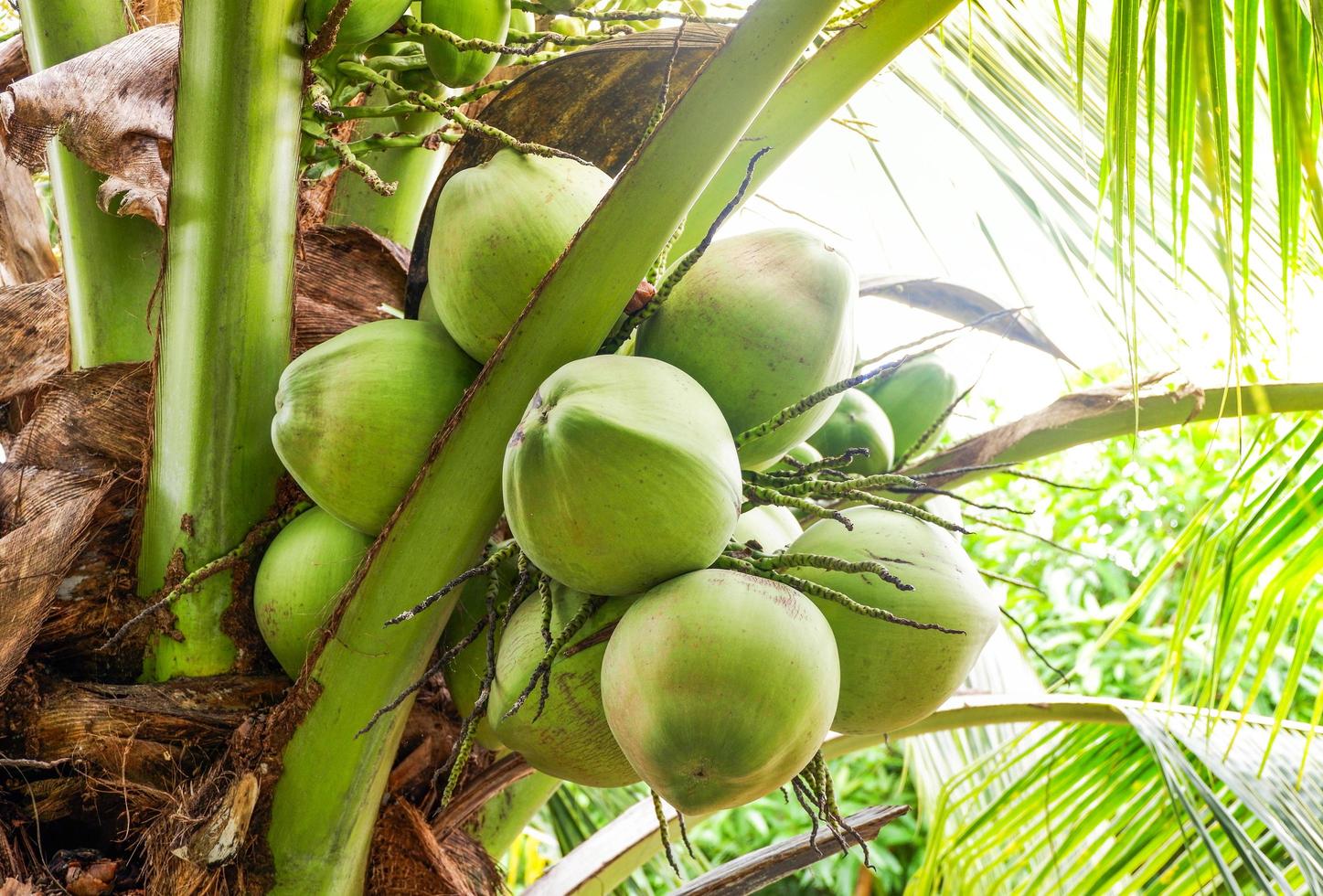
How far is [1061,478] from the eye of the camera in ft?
17.5

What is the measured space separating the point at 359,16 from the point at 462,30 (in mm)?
120

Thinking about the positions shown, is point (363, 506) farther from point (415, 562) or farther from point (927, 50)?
point (927, 50)

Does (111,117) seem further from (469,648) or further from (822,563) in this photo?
(822,563)

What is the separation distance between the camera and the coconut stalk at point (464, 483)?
100cm

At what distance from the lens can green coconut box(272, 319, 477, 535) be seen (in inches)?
43.6

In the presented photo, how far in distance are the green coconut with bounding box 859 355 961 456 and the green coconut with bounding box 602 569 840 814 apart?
0.81 meters

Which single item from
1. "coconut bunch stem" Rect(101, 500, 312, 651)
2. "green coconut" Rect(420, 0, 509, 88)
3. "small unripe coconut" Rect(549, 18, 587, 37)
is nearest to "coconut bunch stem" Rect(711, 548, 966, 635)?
"coconut bunch stem" Rect(101, 500, 312, 651)

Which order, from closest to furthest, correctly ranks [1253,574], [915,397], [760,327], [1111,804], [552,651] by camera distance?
[552,651], [760,327], [1253,574], [915,397], [1111,804]

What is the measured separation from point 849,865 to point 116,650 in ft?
11.8

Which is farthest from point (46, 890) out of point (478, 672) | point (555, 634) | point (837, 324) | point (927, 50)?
point (927, 50)

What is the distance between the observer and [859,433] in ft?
4.97

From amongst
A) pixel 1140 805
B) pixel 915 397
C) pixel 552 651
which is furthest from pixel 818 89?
pixel 1140 805

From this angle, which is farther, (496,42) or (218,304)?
(496,42)

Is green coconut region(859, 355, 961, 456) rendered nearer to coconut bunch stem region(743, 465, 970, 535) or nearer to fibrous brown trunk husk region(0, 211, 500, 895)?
coconut bunch stem region(743, 465, 970, 535)
